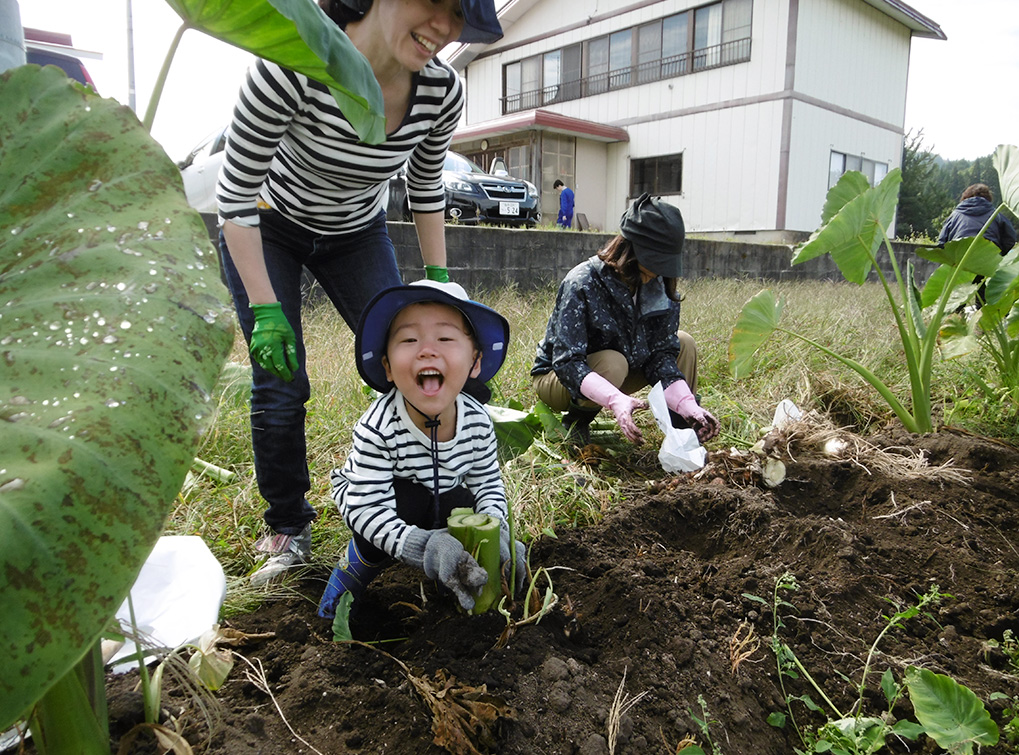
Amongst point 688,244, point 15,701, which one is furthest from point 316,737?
point 688,244

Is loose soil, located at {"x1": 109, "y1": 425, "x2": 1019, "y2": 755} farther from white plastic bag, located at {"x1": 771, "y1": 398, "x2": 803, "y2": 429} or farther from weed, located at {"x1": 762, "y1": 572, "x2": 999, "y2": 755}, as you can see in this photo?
white plastic bag, located at {"x1": 771, "y1": 398, "x2": 803, "y2": 429}

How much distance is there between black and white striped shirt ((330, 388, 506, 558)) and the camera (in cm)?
137

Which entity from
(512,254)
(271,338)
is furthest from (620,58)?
(271,338)

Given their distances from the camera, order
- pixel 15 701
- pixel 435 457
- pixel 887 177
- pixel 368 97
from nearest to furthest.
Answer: pixel 15 701, pixel 368 97, pixel 435 457, pixel 887 177

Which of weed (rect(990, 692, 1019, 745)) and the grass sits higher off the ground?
the grass

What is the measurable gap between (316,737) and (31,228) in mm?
846

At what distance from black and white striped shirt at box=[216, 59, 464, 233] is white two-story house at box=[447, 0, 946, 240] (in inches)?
487

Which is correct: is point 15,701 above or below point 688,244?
below

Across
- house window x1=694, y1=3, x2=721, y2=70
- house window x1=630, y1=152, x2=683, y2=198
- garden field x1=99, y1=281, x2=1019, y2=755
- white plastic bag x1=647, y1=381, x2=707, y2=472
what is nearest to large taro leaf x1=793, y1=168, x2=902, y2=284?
garden field x1=99, y1=281, x2=1019, y2=755

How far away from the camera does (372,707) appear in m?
1.13

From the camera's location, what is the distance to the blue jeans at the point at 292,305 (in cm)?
173

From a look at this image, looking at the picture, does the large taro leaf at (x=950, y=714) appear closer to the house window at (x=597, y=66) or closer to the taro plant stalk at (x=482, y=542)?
the taro plant stalk at (x=482, y=542)

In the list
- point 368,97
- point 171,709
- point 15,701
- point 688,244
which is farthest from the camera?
point 688,244

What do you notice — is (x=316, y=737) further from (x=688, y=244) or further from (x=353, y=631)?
(x=688, y=244)
